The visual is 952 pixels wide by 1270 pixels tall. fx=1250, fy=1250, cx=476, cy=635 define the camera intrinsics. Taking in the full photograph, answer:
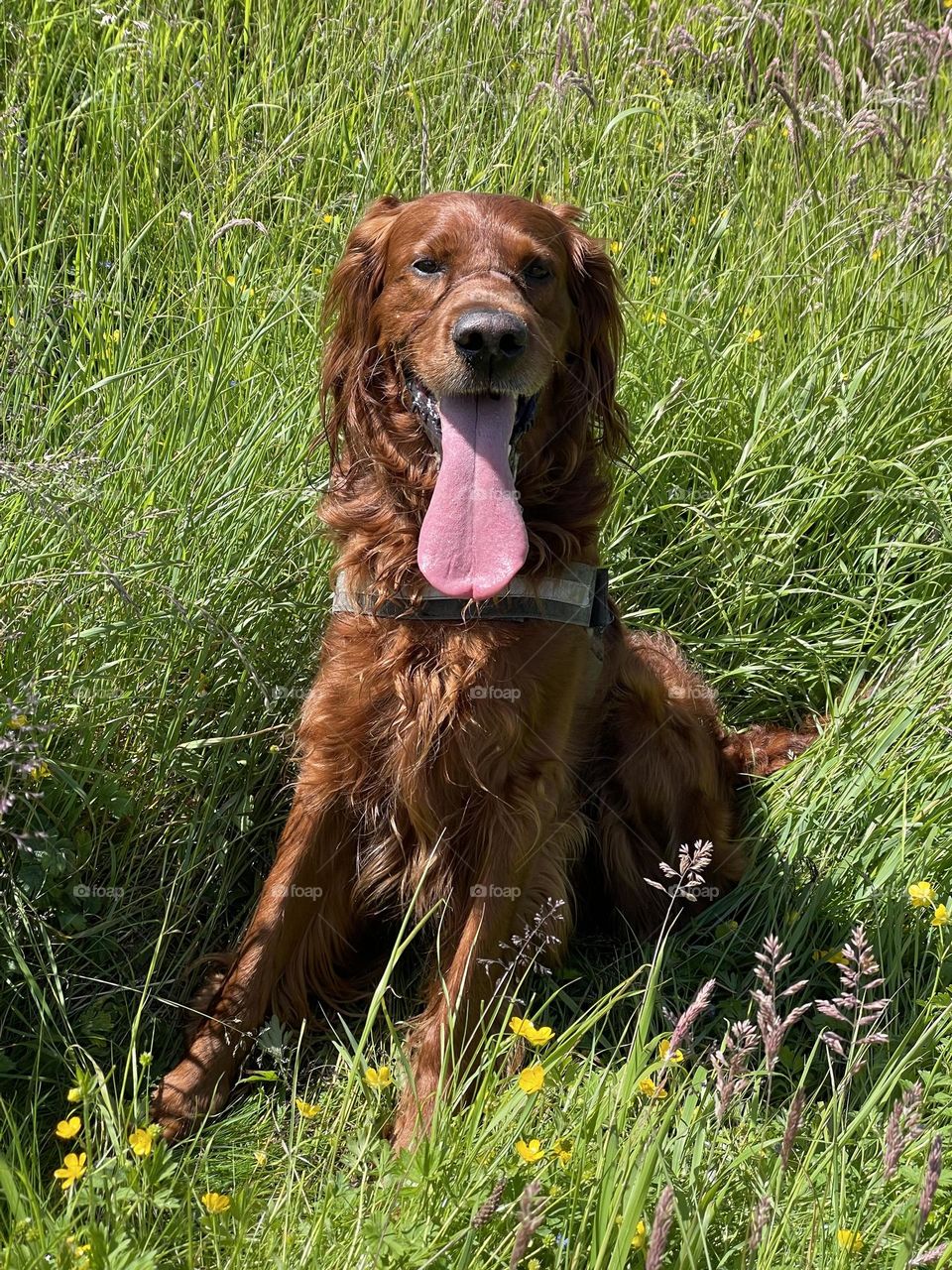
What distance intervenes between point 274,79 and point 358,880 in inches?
100

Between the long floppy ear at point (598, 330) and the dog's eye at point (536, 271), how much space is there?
0.14m

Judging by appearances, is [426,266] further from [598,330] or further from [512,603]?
[512,603]

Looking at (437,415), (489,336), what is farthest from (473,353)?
(437,415)

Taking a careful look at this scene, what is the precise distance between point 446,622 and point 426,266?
727mm

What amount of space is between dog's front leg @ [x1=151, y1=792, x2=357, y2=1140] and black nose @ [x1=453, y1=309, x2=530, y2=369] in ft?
3.11

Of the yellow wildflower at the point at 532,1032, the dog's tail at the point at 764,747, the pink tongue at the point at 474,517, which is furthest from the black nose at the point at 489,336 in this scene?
the dog's tail at the point at 764,747

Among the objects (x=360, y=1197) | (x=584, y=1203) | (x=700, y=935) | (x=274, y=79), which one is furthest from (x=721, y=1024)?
(x=274, y=79)

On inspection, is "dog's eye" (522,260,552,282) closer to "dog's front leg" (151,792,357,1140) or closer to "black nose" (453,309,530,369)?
"black nose" (453,309,530,369)

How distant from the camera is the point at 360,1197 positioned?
1707mm

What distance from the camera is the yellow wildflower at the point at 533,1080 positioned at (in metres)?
1.83

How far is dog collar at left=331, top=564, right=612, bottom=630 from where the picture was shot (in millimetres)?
2492

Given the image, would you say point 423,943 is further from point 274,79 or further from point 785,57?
point 785,57

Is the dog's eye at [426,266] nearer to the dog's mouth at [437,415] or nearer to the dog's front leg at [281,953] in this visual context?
the dog's mouth at [437,415]

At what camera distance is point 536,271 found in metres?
2.57
